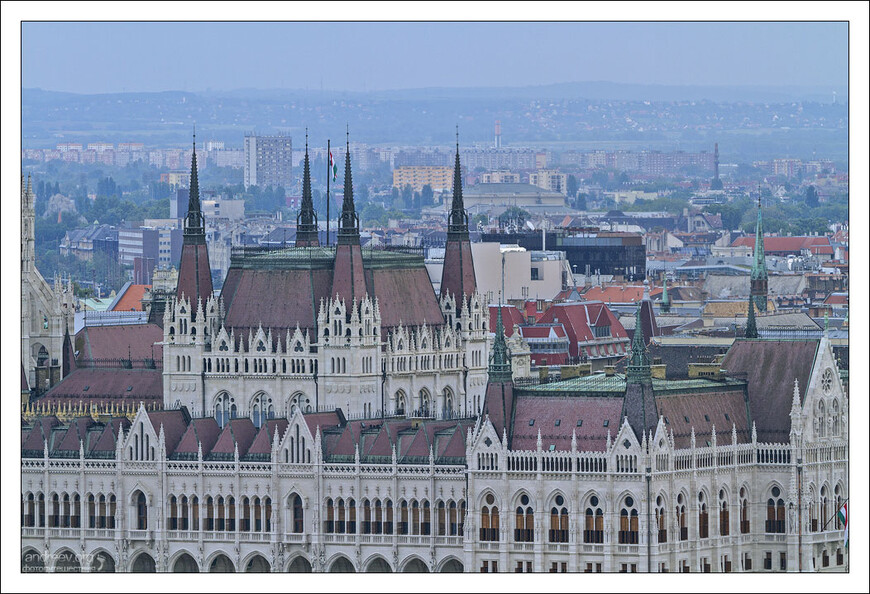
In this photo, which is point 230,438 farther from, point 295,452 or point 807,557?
point 807,557

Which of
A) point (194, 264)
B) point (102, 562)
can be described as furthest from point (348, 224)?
point (102, 562)

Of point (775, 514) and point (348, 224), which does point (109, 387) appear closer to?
point (348, 224)

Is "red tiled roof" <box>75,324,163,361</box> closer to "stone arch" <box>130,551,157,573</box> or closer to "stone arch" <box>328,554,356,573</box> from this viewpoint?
"stone arch" <box>130,551,157,573</box>

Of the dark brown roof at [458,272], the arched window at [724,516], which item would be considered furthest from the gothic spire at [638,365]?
the dark brown roof at [458,272]

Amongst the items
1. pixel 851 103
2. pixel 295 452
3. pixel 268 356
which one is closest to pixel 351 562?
pixel 295 452

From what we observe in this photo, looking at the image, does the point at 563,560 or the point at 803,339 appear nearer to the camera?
the point at 563,560

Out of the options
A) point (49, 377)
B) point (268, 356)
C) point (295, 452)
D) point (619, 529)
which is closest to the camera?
point (619, 529)

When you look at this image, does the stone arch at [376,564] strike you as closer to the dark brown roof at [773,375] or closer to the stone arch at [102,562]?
the stone arch at [102,562]
